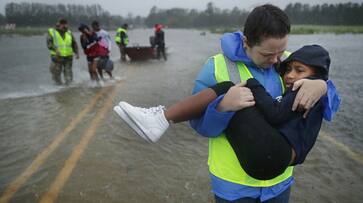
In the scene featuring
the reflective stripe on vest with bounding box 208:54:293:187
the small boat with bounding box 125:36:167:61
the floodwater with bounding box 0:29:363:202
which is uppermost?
the reflective stripe on vest with bounding box 208:54:293:187

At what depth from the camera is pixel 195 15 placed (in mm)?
169750

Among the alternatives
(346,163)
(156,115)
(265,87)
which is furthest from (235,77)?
(346,163)

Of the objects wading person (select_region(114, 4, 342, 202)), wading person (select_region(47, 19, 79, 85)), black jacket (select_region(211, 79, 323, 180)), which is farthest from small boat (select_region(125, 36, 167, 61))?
black jacket (select_region(211, 79, 323, 180))

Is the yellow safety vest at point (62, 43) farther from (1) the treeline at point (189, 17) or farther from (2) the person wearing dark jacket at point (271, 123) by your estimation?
(1) the treeline at point (189, 17)

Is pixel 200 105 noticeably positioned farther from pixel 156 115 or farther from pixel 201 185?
pixel 201 185

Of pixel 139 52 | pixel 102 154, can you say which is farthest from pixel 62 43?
pixel 139 52

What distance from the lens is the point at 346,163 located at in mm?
5168

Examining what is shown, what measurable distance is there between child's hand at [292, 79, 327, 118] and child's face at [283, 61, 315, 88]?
11 cm

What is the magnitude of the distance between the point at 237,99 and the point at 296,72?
0.44 meters

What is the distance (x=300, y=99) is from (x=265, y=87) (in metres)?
0.31

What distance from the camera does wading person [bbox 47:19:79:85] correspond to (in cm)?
1149

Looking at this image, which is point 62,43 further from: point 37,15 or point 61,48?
point 37,15

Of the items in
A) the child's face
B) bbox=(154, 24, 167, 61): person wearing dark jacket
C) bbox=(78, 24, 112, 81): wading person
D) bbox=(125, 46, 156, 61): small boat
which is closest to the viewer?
the child's face

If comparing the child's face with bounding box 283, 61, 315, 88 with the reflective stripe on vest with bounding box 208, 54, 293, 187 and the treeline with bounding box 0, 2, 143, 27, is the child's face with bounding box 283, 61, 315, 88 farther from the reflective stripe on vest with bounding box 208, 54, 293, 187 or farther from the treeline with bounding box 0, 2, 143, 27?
the treeline with bounding box 0, 2, 143, 27
